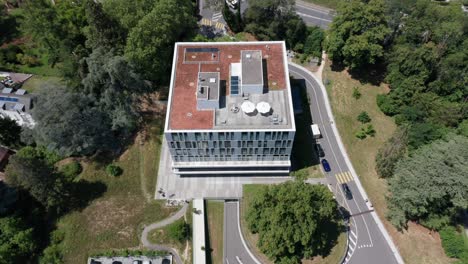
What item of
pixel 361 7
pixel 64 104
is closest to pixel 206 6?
pixel 361 7

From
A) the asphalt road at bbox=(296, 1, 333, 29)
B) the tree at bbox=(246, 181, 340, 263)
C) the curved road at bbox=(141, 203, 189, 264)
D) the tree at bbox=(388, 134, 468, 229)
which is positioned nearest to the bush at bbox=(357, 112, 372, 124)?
the tree at bbox=(388, 134, 468, 229)

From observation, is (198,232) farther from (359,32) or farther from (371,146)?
(359,32)

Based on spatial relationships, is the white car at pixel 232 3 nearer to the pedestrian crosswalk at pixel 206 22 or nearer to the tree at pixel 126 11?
→ the pedestrian crosswalk at pixel 206 22

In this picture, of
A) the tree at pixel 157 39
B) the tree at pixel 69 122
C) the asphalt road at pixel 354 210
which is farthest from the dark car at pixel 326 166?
the tree at pixel 69 122

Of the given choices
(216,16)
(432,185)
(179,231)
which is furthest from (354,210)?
(216,16)

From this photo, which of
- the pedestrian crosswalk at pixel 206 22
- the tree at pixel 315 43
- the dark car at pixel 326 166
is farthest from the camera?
the pedestrian crosswalk at pixel 206 22

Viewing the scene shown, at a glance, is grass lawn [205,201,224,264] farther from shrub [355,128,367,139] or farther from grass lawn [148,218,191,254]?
shrub [355,128,367,139]
